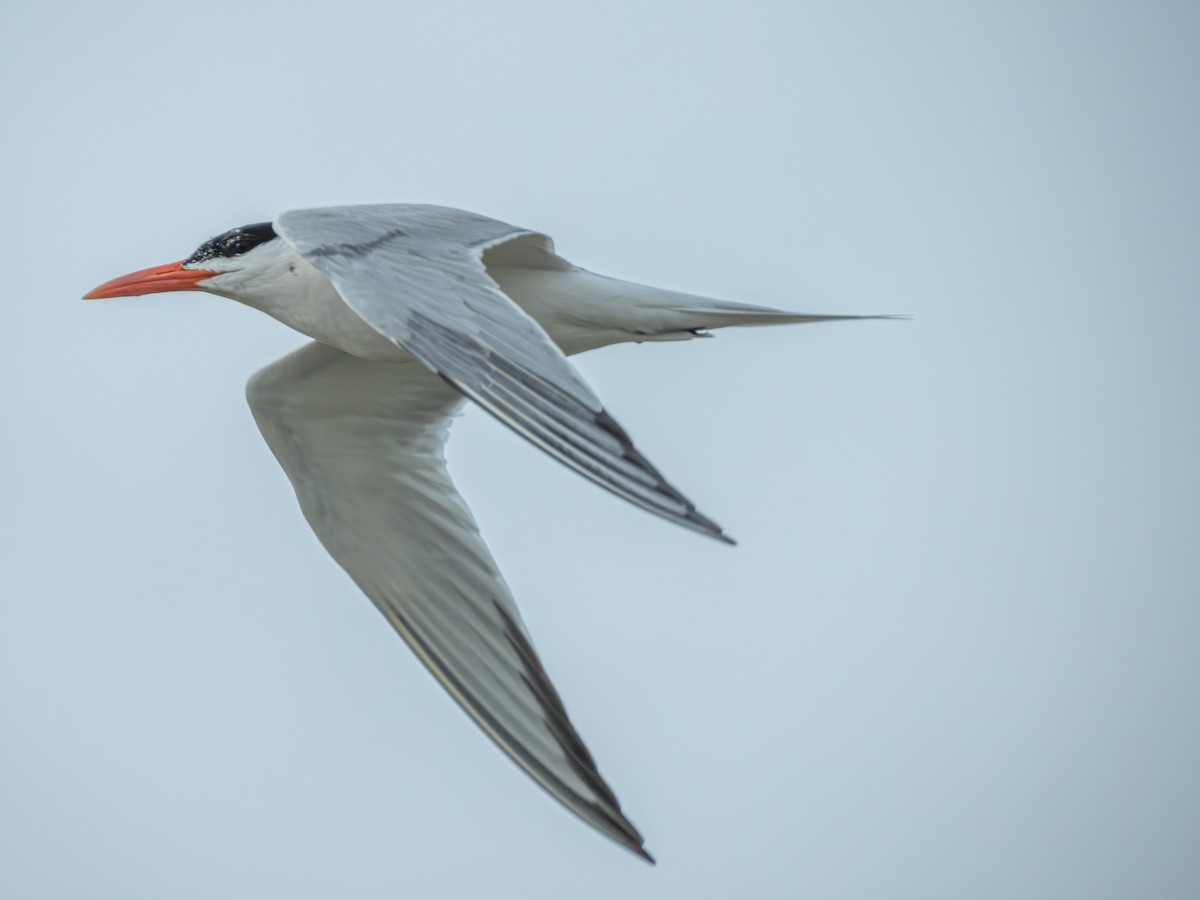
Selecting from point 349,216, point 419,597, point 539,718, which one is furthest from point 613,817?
point 349,216

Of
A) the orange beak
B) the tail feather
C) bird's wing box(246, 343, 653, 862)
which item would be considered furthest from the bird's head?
the tail feather

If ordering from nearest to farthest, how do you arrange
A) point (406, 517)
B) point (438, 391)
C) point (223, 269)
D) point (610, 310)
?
point (610, 310)
point (223, 269)
point (406, 517)
point (438, 391)

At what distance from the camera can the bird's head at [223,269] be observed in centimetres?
638

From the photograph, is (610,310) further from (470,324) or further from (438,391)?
(470,324)

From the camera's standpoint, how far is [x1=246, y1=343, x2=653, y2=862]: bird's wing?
6.37m

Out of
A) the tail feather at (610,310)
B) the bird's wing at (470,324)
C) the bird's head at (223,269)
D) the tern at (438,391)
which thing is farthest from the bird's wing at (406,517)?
the bird's wing at (470,324)

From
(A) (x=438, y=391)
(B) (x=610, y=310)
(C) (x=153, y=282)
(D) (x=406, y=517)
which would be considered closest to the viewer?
(B) (x=610, y=310)

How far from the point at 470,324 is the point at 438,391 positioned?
2520 mm

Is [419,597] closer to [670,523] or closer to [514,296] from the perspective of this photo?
[514,296]

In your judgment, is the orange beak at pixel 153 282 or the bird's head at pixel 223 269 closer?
the bird's head at pixel 223 269

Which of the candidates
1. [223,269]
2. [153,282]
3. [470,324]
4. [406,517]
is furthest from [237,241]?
[470,324]

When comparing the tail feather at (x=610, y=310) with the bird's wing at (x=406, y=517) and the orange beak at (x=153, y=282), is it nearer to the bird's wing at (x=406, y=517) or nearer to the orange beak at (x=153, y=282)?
the bird's wing at (x=406, y=517)

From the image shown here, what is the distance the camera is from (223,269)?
6.50m

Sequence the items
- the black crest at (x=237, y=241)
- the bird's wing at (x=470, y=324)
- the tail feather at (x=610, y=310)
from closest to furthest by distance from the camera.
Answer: the bird's wing at (x=470, y=324) → the tail feather at (x=610, y=310) → the black crest at (x=237, y=241)
